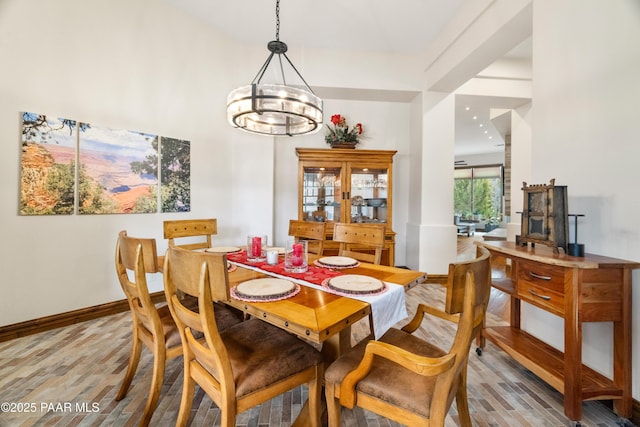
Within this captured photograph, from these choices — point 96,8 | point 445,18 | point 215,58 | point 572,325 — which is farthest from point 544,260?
point 96,8

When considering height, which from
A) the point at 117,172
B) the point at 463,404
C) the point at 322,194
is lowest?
the point at 463,404

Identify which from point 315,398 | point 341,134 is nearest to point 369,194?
point 341,134

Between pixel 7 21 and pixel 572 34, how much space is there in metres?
4.14

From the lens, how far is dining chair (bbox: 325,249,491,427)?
2.92 feet

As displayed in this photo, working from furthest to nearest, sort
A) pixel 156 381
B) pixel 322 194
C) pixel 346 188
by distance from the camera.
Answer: pixel 322 194 < pixel 346 188 < pixel 156 381

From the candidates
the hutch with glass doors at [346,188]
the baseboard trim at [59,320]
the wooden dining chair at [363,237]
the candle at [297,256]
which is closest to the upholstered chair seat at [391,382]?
the candle at [297,256]

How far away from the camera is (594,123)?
163 cm

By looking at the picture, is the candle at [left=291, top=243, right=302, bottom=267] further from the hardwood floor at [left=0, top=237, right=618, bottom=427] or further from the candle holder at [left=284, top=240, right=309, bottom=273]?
the hardwood floor at [left=0, top=237, right=618, bottom=427]

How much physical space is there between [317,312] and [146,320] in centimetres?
98

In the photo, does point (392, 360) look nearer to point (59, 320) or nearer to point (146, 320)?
point (146, 320)

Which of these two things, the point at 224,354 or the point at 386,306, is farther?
the point at 386,306

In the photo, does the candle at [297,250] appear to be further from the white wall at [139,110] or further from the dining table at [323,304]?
the white wall at [139,110]

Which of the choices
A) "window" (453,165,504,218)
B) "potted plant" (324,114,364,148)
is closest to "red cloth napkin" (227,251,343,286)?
"potted plant" (324,114,364,148)

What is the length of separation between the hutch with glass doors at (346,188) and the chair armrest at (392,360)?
2.62m
